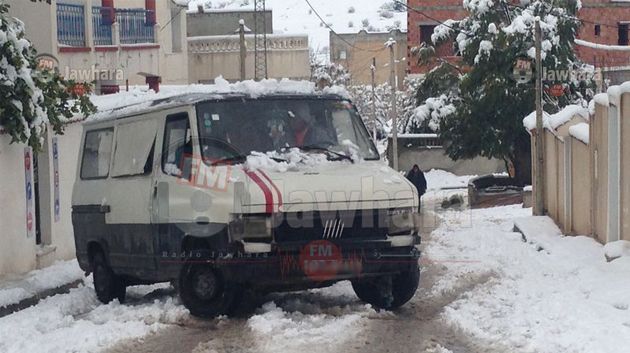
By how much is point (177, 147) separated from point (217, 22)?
42.7m

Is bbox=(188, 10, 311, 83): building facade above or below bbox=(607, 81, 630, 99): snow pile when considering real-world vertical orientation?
above

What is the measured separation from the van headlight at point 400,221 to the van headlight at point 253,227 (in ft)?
4.11

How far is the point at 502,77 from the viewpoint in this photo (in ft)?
119

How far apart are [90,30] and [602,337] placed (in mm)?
23771

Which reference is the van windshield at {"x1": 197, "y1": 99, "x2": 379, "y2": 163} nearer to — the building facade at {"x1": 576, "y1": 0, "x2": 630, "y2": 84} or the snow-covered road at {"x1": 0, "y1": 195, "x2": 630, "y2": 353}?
the snow-covered road at {"x1": 0, "y1": 195, "x2": 630, "y2": 353}

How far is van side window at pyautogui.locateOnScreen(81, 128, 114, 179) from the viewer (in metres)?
12.8

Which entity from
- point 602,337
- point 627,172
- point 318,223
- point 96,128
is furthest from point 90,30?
point 602,337

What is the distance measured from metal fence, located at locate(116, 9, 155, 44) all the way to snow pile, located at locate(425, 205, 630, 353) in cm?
1752

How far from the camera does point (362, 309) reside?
35.2 feet

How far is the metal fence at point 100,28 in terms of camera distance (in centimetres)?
3105

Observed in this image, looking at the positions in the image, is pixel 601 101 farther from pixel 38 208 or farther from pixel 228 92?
pixel 38 208

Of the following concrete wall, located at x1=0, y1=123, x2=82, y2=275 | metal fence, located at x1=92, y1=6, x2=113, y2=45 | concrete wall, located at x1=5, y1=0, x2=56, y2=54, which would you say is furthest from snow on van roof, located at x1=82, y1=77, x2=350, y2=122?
metal fence, located at x1=92, y1=6, x2=113, y2=45

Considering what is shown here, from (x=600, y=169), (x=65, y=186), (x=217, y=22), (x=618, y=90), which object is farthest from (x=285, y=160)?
(x=217, y=22)

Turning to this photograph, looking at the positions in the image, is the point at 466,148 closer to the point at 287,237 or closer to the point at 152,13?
the point at 152,13
